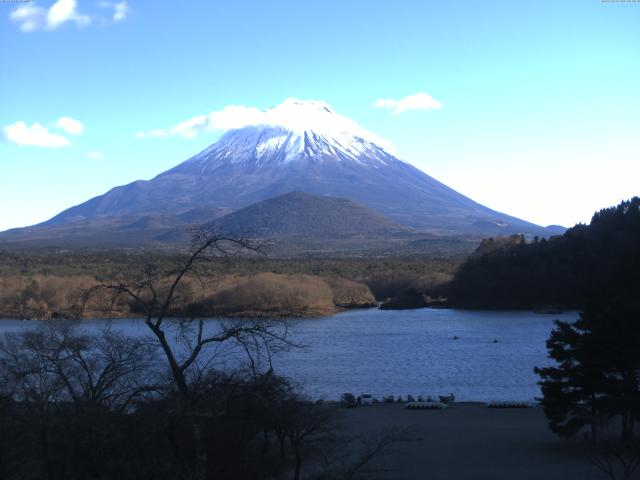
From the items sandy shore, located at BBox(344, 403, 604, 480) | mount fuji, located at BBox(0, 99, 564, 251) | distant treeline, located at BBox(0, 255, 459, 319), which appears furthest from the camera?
mount fuji, located at BBox(0, 99, 564, 251)

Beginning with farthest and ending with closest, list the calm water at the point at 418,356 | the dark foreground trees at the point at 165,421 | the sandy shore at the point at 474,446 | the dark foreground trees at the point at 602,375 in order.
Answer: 1. the calm water at the point at 418,356
2. the dark foreground trees at the point at 602,375
3. the sandy shore at the point at 474,446
4. the dark foreground trees at the point at 165,421

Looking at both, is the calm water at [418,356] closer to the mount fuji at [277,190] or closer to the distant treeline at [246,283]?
the distant treeline at [246,283]

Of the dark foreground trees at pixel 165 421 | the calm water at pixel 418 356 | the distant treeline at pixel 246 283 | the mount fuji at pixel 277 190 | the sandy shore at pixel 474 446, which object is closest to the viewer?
the dark foreground trees at pixel 165 421

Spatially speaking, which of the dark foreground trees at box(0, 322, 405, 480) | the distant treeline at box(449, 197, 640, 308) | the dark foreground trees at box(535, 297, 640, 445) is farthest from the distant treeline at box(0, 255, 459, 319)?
the dark foreground trees at box(0, 322, 405, 480)

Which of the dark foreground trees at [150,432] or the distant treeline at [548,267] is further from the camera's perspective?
the distant treeline at [548,267]

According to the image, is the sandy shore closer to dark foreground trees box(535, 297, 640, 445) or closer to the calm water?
dark foreground trees box(535, 297, 640, 445)

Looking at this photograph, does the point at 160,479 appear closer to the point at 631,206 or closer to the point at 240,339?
the point at 240,339

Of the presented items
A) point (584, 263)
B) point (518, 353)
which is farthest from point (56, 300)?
point (584, 263)

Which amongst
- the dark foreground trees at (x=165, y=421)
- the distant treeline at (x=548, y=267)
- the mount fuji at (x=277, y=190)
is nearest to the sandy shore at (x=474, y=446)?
the dark foreground trees at (x=165, y=421)
